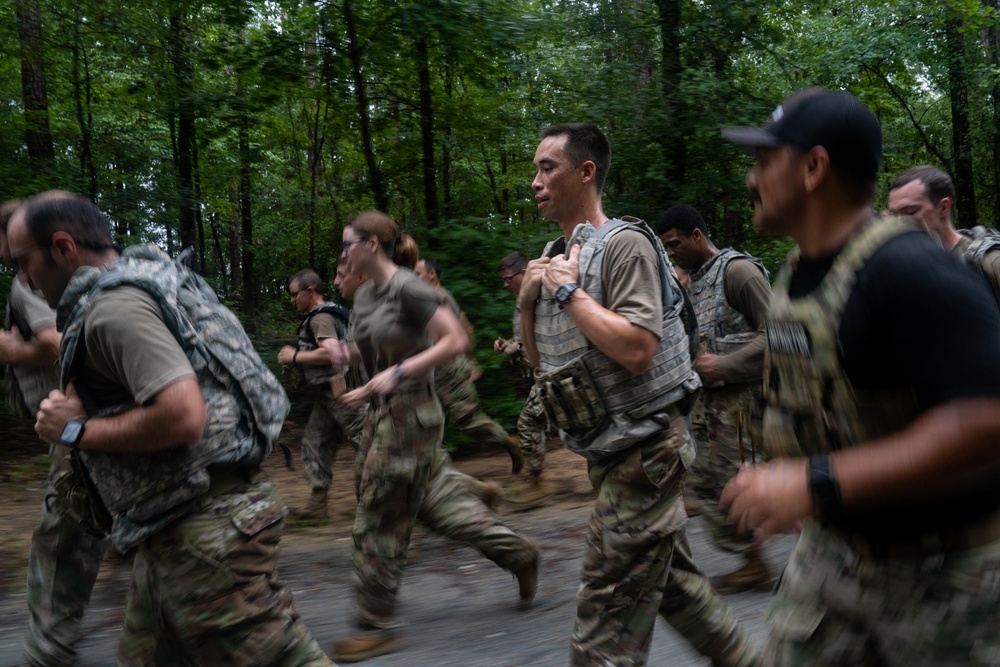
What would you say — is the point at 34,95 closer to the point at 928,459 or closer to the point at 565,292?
the point at 565,292

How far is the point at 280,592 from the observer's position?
116 inches

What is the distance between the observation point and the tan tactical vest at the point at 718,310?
519 cm

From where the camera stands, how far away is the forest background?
1026cm

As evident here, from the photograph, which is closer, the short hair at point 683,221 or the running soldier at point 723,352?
the running soldier at point 723,352

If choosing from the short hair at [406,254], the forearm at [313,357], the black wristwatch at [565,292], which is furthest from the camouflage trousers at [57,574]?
the short hair at [406,254]

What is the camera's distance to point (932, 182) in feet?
15.6

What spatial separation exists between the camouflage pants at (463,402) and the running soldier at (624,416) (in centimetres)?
415

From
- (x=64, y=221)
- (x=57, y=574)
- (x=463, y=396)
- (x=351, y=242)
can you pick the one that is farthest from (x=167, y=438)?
(x=463, y=396)

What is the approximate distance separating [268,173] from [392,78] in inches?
479

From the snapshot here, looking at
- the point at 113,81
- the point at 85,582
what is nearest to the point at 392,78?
the point at 113,81

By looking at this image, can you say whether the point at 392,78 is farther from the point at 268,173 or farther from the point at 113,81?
the point at 268,173

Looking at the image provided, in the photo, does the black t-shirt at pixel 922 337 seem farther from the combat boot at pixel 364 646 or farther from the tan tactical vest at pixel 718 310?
the tan tactical vest at pixel 718 310

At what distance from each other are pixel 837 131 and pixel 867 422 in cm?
65

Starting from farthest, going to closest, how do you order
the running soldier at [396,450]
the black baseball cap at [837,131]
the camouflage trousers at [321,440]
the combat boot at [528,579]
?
the camouflage trousers at [321,440], the combat boot at [528,579], the running soldier at [396,450], the black baseball cap at [837,131]
